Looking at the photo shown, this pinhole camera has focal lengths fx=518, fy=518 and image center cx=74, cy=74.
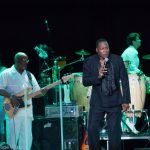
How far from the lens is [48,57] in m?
14.1

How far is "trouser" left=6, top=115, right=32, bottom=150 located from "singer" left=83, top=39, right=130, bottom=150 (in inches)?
53.2

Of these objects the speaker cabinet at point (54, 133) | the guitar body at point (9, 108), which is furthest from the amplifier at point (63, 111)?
the guitar body at point (9, 108)

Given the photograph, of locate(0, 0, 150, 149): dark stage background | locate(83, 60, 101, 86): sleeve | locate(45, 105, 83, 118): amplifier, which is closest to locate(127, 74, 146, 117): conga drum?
locate(45, 105, 83, 118): amplifier

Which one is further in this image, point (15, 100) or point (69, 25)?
point (69, 25)

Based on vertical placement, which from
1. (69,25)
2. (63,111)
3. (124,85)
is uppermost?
(69,25)

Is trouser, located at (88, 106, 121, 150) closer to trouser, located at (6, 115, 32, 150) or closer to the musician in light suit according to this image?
the musician in light suit

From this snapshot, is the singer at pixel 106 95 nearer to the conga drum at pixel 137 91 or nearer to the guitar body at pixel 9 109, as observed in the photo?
the guitar body at pixel 9 109

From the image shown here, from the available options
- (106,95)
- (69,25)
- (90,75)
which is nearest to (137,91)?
(90,75)

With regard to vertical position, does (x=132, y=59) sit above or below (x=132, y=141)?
above

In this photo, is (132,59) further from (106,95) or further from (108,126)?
(108,126)

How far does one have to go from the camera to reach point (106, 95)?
859 cm

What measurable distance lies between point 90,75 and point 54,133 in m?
1.76

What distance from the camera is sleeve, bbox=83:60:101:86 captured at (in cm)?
864

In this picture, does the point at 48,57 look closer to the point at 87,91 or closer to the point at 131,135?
the point at 87,91
